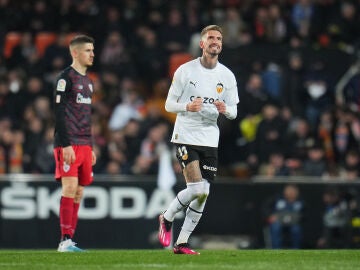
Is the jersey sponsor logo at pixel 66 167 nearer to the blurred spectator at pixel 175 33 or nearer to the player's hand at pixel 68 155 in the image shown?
the player's hand at pixel 68 155

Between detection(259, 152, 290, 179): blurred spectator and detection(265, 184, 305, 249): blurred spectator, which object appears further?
detection(259, 152, 290, 179): blurred spectator

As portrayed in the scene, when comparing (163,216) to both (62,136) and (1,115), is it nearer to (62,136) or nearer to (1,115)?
(62,136)

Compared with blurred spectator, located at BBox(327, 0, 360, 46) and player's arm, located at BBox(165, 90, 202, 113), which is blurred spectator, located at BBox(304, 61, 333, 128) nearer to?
blurred spectator, located at BBox(327, 0, 360, 46)

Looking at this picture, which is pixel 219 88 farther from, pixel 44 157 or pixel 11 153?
pixel 11 153

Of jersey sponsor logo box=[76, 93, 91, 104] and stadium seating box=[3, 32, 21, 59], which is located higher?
stadium seating box=[3, 32, 21, 59]

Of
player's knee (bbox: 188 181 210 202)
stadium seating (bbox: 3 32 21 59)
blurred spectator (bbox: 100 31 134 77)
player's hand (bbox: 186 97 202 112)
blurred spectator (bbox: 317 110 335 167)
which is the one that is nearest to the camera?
player's hand (bbox: 186 97 202 112)

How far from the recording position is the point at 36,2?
23.2 m

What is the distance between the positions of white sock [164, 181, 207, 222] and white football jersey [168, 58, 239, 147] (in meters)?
0.45

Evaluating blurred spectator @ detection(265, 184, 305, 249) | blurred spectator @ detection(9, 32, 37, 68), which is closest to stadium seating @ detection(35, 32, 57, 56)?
blurred spectator @ detection(9, 32, 37, 68)

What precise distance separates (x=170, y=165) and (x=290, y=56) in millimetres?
4122

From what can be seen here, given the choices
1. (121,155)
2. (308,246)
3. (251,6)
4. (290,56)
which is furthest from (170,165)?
(251,6)

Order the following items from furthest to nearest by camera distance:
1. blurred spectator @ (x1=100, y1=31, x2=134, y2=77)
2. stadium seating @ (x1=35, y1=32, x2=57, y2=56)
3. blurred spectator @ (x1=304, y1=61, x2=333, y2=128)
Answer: stadium seating @ (x1=35, y1=32, x2=57, y2=56), blurred spectator @ (x1=100, y1=31, x2=134, y2=77), blurred spectator @ (x1=304, y1=61, x2=333, y2=128)

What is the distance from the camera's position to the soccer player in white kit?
1224 centimetres

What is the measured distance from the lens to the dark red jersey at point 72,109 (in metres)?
12.9
